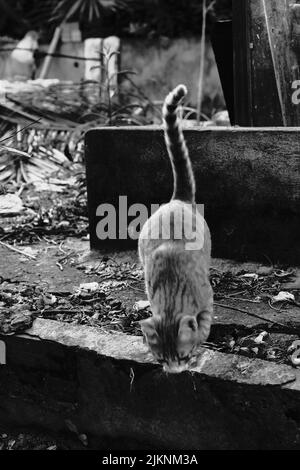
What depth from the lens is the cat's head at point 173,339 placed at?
Result: 8.87ft

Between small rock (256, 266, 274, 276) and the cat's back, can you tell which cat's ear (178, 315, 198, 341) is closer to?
the cat's back

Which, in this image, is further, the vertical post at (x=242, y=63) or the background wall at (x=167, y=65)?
the background wall at (x=167, y=65)

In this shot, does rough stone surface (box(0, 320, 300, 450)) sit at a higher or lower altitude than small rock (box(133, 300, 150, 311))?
lower

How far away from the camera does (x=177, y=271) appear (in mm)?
2920

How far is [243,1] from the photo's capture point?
15.4ft

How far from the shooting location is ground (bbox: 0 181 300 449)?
140 inches

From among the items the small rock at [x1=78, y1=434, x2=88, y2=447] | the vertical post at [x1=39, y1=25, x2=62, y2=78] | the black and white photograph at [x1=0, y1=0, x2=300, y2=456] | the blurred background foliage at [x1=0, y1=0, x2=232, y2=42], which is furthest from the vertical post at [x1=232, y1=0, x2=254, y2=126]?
the vertical post at [x1=39, y1=25, x2=62, y2=78]

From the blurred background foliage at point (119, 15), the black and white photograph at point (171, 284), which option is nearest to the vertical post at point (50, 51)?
the blurred background foliage at point (119, 15)

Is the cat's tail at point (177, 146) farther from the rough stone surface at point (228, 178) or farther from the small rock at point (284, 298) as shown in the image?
the rough stone surface at point (228, 178)

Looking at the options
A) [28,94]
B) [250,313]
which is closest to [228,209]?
[250,313]

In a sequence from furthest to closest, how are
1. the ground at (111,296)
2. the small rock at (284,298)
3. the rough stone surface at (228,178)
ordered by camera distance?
the rough stone surface at (228,178) < the small rock at (284,298) < the ground at (111,296)

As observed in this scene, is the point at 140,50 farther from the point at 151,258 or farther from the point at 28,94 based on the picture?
the point at 151,258

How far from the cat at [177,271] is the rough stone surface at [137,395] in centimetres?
23

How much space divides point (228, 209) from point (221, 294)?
0.71m
